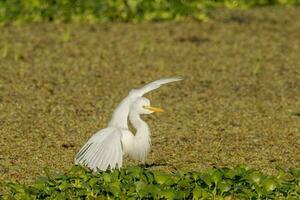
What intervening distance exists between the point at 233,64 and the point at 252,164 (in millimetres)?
3963

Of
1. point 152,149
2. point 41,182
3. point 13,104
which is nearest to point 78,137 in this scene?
point 152,149

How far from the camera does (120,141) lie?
6582mm

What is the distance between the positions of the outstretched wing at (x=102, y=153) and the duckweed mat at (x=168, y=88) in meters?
0.55

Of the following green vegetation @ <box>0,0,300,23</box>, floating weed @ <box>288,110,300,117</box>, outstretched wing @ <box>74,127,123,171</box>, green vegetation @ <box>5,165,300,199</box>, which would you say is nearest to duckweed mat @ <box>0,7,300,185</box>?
floating weed @ <box>288,110,300,117</box>

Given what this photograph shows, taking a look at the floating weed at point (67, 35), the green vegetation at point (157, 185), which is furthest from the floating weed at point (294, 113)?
the floating weed at point (67, 35)

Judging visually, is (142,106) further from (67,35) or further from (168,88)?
(67,35)

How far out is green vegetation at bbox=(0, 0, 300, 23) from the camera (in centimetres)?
1320

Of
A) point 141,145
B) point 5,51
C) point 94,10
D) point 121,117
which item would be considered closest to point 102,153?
point 141,145

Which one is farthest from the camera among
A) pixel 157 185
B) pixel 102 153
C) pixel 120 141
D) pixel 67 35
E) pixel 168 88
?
pixel 67 35

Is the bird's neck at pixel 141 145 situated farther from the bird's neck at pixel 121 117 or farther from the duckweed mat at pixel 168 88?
the duckweed mat at pixel 168 88

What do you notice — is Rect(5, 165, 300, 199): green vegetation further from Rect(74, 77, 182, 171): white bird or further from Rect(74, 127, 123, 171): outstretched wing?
Rect(74, 127, 123, 171): outstretched wing

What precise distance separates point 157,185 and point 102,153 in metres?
0.77

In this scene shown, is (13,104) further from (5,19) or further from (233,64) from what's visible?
(5,19)

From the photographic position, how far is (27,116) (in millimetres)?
8641
